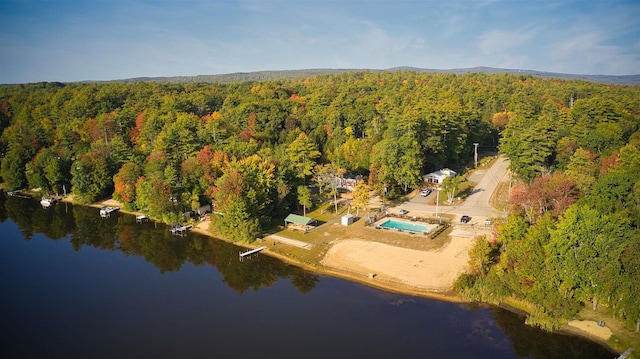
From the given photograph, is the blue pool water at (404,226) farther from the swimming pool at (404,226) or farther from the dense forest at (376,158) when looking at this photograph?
the dense forest at (376,158)

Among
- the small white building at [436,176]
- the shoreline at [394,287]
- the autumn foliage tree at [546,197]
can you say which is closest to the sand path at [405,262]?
the shoreline at [394,287]

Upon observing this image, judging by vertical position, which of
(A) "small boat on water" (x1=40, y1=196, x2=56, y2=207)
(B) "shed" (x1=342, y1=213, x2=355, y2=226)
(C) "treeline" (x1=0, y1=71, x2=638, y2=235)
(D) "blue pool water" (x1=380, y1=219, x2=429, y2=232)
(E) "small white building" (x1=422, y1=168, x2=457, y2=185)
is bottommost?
(D) "blue pool water" (x1=380, y1=219, x2=429, y2=232)

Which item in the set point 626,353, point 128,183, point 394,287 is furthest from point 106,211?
point 626,353

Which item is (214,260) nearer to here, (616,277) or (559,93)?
(616,277)

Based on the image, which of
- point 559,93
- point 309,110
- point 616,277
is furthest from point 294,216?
point 559,93

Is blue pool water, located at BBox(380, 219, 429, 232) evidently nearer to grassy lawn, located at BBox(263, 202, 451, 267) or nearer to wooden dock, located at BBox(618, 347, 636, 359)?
grassy lawn, located at BBox(263, 202, 451, 267)

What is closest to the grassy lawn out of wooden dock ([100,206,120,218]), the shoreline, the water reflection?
the shoreline

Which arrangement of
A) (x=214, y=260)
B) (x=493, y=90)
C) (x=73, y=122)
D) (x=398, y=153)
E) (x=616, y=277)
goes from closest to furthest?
1. (x=616, y=277)
2. (x=214, y=260)
3. (x=398, y=153)
4. (x=73, y=122)
5. (x=493, y=90)

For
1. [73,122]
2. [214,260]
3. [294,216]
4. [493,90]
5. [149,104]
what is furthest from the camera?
[493,90]

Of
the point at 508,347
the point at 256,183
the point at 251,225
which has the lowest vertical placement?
the point at 508,347
